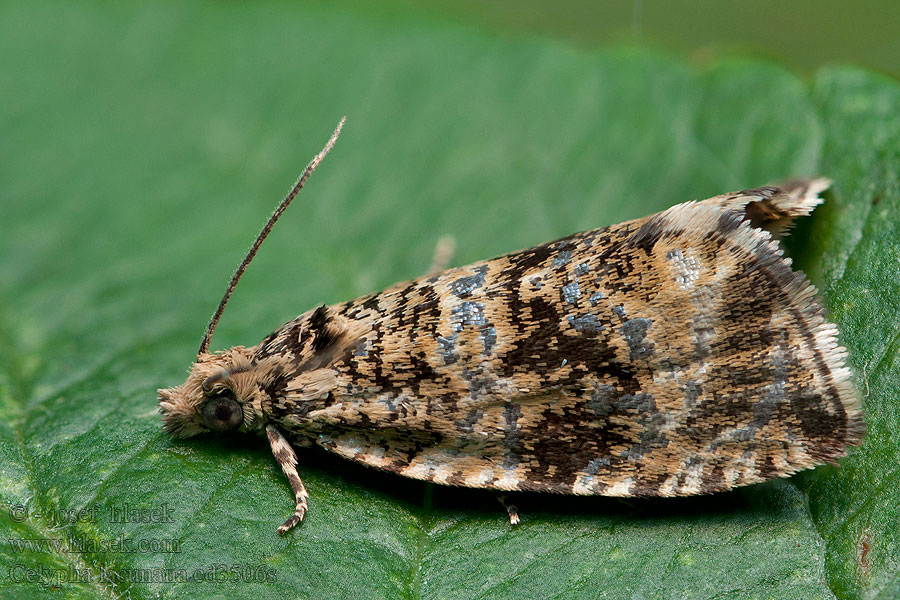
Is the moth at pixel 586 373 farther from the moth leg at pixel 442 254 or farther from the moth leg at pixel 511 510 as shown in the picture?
the moth leg at pixel 442 254

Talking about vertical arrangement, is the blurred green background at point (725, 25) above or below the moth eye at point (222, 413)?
above

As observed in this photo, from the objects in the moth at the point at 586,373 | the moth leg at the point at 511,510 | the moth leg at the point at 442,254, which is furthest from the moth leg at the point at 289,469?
the moth leg at the point at 442,254

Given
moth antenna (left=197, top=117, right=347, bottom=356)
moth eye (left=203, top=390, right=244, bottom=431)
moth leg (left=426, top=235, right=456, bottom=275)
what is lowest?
moth eye (left=203, top=390, right=244, bottom=431)

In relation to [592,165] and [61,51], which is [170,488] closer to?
[592,165]

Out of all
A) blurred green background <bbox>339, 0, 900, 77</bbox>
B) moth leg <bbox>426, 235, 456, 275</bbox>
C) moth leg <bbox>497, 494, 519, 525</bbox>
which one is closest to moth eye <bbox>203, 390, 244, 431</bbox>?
moth leg <bbox>497, 494, 519, 525</bbox>

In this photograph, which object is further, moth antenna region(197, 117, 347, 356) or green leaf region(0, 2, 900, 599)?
moth antenna region(197, 117, 347, 356)

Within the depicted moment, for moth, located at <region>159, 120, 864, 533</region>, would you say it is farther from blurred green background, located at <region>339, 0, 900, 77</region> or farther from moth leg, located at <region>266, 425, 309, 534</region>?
blurred green background, located at <region>339, 0, 900, 77</region>

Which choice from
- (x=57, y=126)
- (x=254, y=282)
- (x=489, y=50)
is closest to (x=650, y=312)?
(x=254, y=282)
